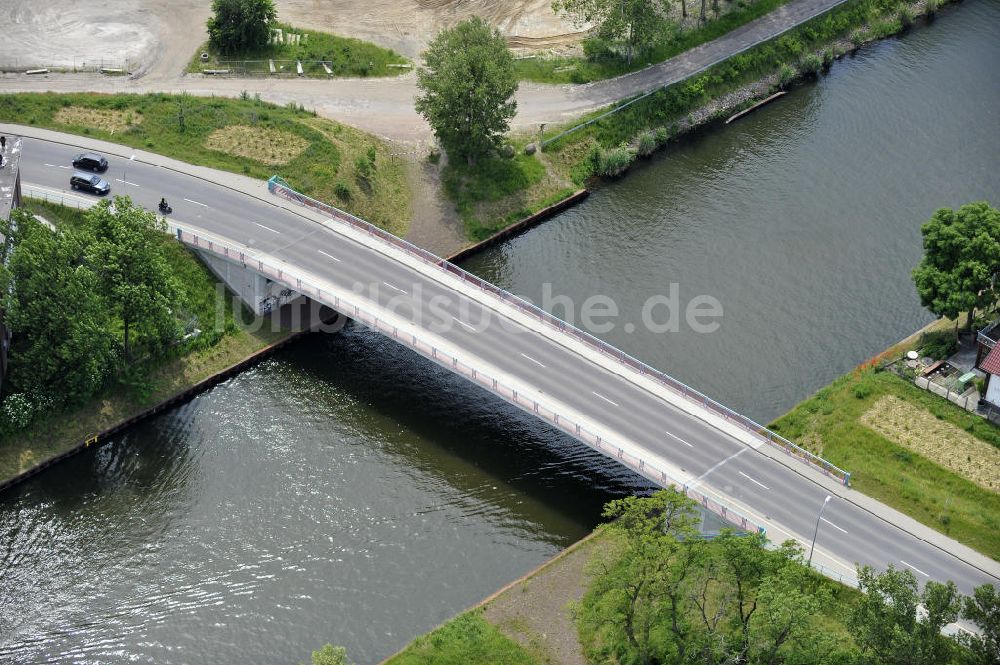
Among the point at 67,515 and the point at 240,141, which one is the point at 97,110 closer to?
the point at 240,141

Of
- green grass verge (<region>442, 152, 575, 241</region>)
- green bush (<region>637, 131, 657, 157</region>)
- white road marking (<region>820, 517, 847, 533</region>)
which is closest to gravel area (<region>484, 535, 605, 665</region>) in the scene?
white road marking (<region>820, 517, 847, 533</region>)

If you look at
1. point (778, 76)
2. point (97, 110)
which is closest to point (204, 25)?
point (97, 110)

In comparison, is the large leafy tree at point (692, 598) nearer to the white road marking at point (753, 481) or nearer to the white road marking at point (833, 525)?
the white road marking at point (833, 525)

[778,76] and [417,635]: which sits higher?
[778,76]

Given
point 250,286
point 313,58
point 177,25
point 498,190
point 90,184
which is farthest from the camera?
point 177,25

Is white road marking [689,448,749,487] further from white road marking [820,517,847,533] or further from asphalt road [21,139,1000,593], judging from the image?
white road marking [820,517,847,533]

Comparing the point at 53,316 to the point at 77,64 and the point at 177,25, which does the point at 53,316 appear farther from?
the point at 177,25

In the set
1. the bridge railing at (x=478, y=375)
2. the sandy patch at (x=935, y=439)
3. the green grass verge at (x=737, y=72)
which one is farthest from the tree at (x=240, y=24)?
the sandy patch at (x=935, y=439)

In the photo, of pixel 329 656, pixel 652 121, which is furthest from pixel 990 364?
pixel 329 656
